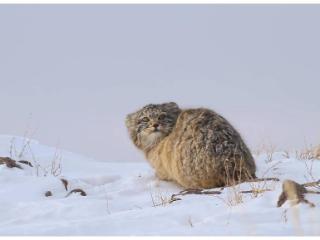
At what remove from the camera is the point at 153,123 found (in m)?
9.26

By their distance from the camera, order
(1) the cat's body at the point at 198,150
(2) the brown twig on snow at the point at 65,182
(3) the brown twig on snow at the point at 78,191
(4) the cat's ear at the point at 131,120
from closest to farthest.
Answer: (1) the cat's body at the point at 198,150 < (3) the brown twig on snow at the point at 78,191 < (2) the brown twig on snow at the point at 65,182 < (4) the cat's ear at the point at 131,120

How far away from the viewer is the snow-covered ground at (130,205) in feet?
17.7

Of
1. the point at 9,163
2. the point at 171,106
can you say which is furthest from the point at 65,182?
the point at 171,106

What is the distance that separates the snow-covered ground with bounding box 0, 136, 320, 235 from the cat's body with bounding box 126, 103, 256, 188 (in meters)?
0.35

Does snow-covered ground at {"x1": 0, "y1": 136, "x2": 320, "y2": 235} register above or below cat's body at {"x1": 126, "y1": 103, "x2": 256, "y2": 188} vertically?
below

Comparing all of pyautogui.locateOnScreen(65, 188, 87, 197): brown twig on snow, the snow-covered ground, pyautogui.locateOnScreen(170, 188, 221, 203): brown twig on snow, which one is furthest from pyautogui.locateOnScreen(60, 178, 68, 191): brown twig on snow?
pyautogui.locateOnScreen(170, 188, 221, 203): brown twig on snow

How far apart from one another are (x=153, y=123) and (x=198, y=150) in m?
1.32

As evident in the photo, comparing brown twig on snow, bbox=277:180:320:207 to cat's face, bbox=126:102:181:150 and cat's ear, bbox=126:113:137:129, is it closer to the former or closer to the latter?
cat's face, bbox=126:102:181:150

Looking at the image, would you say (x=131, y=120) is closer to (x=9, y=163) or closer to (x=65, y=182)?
(x=65, y=182)

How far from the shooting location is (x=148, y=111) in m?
9.32

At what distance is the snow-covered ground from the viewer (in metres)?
5.39

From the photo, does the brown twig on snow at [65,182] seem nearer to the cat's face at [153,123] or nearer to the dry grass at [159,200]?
the cat's face at [153,123]

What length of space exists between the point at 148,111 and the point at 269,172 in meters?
1.98

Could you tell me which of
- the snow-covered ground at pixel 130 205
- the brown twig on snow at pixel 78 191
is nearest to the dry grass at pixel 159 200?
the snow-covered ground at pixel 130 205
